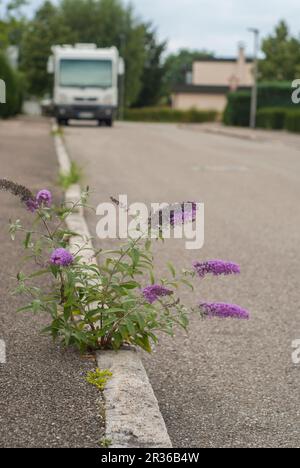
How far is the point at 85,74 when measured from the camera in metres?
37.1

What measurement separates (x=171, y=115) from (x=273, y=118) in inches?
1302

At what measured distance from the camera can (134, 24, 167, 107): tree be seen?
9019cm

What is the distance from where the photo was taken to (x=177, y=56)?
15650 centimetres

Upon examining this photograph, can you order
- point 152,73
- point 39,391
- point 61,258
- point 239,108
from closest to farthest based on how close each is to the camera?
point 39,391, point 61,258, point 239,108, point 152,73

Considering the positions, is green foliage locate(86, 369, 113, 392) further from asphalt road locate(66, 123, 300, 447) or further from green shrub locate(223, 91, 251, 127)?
green shrub locate(223, 91, 251, 127)

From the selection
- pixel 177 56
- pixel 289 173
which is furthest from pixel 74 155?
pixel 177 56

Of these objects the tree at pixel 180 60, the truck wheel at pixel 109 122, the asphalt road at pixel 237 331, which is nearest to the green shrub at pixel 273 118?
the truck wheel at pixel 109 122

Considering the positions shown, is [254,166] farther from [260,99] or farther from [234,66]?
[234,66]

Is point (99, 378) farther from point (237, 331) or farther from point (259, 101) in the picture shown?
point (259, 101)

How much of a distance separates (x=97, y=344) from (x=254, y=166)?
14.9 metres

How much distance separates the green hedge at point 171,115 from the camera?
77250mm

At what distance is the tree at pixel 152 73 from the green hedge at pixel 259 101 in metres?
34.8

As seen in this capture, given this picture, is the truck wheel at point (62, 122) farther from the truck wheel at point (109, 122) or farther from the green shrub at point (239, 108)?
the green shrub at point (239, 108)

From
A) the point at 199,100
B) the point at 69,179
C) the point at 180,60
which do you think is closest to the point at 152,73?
the point at 199,100
